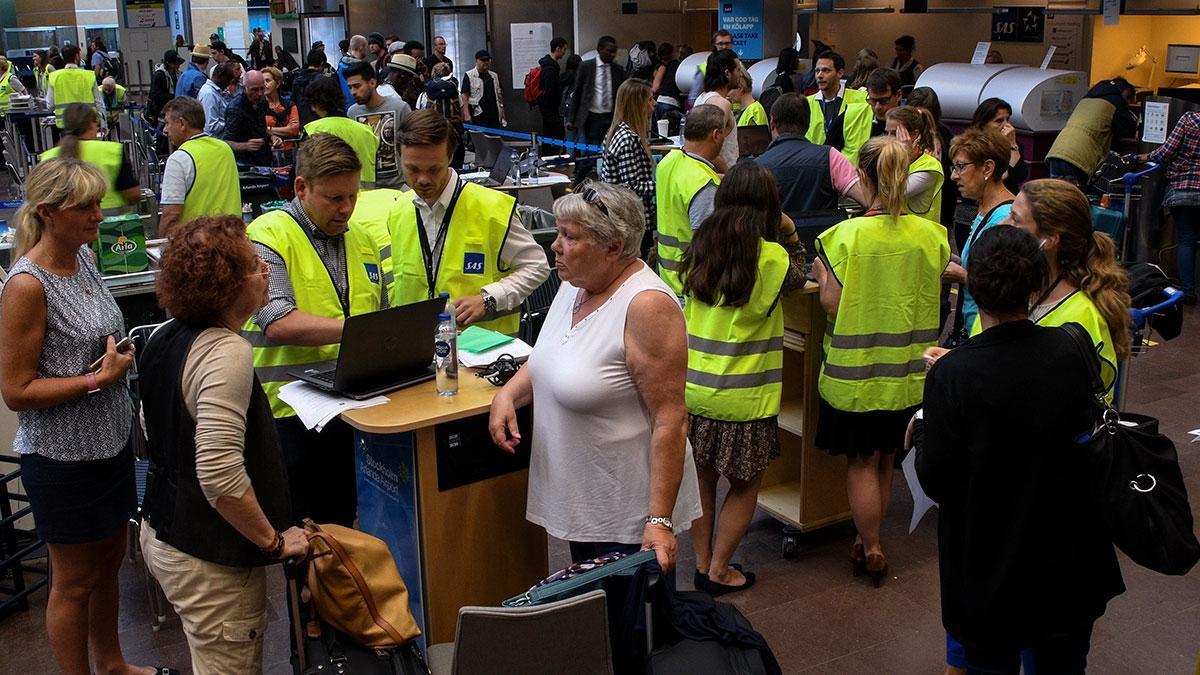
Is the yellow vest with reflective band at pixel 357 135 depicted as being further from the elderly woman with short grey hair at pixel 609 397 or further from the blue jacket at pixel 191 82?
the blue jacket at pixel 191 82

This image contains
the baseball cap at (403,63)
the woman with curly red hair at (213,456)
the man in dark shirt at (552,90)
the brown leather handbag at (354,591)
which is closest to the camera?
the woman with curly red hair at (213,456)

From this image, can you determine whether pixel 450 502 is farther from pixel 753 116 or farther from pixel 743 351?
pixel 753 116

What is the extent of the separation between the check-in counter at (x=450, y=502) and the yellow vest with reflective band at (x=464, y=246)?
1.97 ft

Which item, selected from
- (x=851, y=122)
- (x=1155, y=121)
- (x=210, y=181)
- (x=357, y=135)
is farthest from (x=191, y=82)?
(x=1155, y=121)

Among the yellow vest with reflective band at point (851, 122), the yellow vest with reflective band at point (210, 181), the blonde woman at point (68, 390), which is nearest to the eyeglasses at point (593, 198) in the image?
the blonde woman at point (68, 390)

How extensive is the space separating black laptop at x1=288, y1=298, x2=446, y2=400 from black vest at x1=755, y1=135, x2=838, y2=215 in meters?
2.55

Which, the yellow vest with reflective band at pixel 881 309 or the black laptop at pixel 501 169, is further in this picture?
the black laptop at pixel 501 169

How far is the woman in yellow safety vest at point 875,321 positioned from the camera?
3867 millimetres

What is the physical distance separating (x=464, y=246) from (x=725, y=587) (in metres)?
1.52

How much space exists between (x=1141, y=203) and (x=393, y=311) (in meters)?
6.96

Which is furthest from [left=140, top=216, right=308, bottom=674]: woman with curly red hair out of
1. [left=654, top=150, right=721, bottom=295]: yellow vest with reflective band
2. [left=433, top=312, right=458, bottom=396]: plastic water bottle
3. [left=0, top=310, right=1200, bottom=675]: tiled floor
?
[left=654, top=150, right=721, bottom=295]: yellow vest with reflective band

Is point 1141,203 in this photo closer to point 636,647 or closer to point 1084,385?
point 1084,385

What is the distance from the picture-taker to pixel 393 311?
2.96 meters

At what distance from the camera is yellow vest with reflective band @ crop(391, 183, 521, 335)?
376 cm
